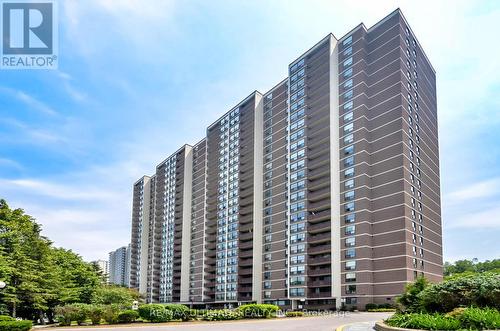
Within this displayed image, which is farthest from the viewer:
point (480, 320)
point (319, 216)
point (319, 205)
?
point (319, 205)

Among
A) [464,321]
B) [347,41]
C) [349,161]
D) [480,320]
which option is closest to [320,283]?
[349,161]

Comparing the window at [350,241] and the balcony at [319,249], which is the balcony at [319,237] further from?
the window at [350,241]

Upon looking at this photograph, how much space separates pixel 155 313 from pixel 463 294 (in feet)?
84.6

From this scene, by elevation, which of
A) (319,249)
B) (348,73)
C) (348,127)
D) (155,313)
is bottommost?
(155,313)

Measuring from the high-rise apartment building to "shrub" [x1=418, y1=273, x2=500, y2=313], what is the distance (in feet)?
165

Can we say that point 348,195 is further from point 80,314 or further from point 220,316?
point 80,314

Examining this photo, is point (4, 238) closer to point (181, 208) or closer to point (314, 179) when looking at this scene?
point (314, 179)

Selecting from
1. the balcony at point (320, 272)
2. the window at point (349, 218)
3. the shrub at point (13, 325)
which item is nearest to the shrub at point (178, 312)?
the shrub at point (13, 325)

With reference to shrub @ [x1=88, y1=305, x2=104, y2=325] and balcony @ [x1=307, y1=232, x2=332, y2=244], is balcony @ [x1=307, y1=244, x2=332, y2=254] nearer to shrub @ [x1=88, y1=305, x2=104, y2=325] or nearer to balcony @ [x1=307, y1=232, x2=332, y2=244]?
balcony @ [x1=307, y1=232, x2=332, y2=244]

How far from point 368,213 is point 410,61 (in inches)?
1244

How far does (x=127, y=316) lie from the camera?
124 ft

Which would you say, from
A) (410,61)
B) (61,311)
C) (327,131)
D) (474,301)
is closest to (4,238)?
(61,311)

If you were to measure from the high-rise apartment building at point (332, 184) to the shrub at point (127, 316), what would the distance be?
153 feet

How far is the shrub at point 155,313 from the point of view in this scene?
38062mm
